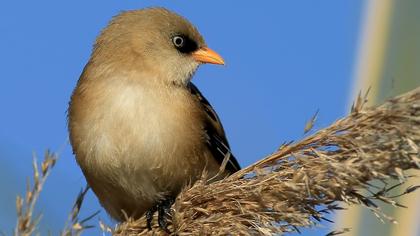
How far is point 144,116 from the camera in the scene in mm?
3455

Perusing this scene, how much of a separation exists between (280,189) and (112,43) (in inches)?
76.5

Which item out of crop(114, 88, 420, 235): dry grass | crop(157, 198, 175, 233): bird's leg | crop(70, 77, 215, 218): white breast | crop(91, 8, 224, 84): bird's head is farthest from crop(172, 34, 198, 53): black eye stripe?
crop(114, 88, 420, 235): dry grass

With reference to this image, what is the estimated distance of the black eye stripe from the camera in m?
3.94

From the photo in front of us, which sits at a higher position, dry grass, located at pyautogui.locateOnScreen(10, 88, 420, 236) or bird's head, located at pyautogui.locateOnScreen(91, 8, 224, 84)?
bird's head, located at pyautogui.locateOnScreen(91, 8, 224, 84)

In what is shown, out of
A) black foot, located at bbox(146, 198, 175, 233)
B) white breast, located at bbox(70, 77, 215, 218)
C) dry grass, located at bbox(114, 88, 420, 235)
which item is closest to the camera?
dry grass, located at bbox(114, 88, 420, 235)

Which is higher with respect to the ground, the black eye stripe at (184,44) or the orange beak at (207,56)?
the black eye stripe at (184,44)

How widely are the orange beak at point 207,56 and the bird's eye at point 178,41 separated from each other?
82mm

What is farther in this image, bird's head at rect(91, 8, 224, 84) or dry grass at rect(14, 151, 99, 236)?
bird's head at rect(91, 8, 224, 84)

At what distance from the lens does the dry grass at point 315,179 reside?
77.4 inches

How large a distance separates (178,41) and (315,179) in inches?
78.2

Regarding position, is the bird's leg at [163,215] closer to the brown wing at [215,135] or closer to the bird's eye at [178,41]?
the brown wing at [215,135]

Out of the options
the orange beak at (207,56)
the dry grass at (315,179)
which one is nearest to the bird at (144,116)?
the orange beak at (207,56)

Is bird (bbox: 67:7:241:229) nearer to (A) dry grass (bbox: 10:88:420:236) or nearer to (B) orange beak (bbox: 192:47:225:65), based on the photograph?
(B) orange beak (bbox: 192:47:225:65)

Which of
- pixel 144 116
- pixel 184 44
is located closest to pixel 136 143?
pixel 144 116
